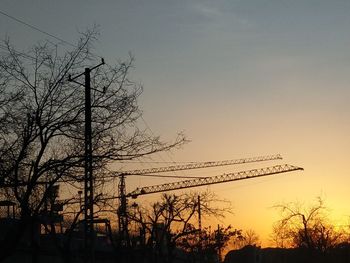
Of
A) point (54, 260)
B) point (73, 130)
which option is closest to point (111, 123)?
point (73, 130)

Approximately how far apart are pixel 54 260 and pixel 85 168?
3315 cm

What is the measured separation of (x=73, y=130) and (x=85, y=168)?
1.28m

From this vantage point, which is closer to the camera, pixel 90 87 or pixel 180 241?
pixel 90 87

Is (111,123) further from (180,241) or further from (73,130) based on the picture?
(180,241)

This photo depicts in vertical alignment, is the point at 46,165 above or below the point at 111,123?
below

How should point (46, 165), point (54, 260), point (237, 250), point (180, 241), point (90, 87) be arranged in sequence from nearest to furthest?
point (46, 165) < point (90, 87) < point (54, 260) < point (180, 241) < point (237, 250)

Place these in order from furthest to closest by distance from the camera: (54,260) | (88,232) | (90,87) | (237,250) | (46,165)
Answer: (237,250) < (54,260) < (88,232) < (90,87) < (46,165)

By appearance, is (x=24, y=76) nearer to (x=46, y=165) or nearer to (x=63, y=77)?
(x=63, y=77)

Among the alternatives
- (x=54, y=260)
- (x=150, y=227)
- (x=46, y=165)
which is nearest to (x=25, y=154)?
(x=46, y=165)

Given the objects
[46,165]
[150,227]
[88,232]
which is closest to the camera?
[46,165]

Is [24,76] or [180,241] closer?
[24,76]

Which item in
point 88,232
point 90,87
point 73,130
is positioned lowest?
point 88,232

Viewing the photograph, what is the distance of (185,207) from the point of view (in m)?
60.2

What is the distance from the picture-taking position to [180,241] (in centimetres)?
7681
